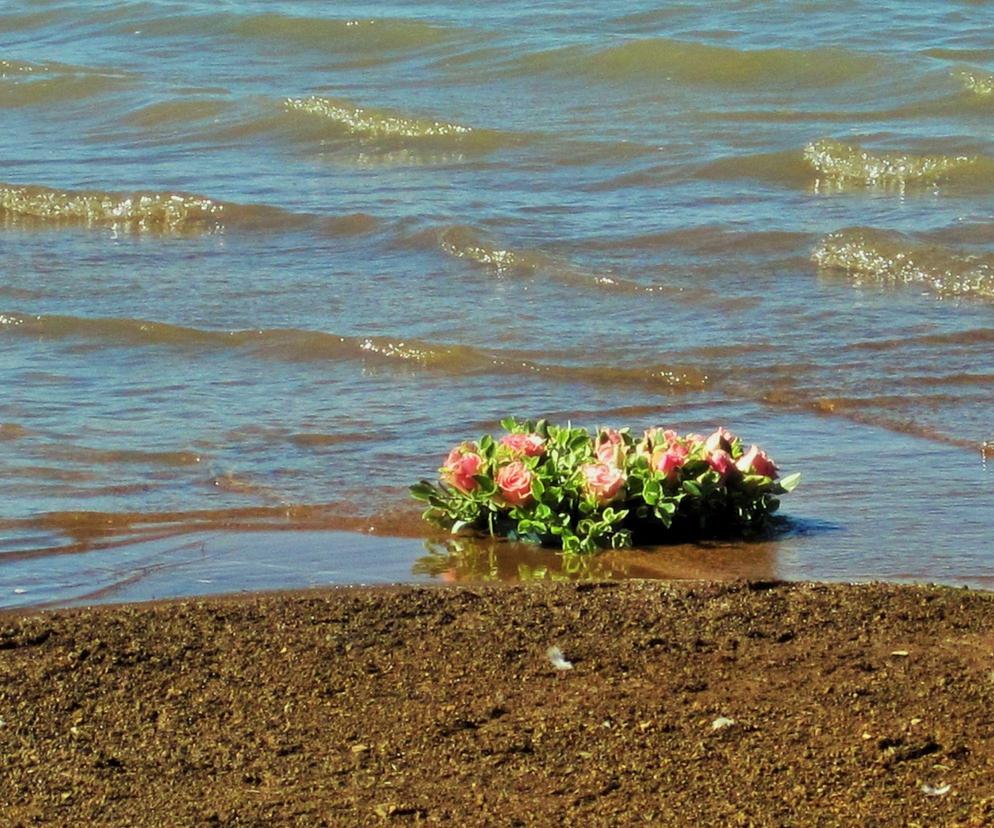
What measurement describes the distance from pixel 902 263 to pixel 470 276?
209 cm

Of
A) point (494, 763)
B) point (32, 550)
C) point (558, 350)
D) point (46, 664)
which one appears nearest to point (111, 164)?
point (558, 350)

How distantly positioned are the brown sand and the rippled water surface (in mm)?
526

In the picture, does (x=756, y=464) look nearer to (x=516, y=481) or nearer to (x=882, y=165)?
(x=516, y=481)

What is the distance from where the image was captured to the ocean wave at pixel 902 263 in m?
8.73

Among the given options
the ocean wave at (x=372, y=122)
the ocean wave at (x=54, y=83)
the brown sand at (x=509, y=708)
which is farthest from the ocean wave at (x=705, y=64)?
the brown sand at (x=509, y=708)

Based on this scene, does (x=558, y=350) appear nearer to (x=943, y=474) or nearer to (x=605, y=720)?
(x=943, y=474)

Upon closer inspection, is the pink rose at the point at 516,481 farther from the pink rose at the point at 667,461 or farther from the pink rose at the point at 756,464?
the pink rose at the point at 756,464

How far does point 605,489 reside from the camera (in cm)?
511

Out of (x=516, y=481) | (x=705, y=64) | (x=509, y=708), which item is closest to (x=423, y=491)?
(x=516, y=481)

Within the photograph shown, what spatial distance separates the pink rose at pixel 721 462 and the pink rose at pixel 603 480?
27 cm

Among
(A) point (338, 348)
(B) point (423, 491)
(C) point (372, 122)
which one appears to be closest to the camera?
(B) point (423, 491)

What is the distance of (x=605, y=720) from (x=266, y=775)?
0.70 m

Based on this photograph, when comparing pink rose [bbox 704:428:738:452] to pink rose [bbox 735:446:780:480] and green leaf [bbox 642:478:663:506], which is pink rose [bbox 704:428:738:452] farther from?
green leaf [bbox 642:478:663:506]

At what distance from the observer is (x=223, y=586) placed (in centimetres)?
493
